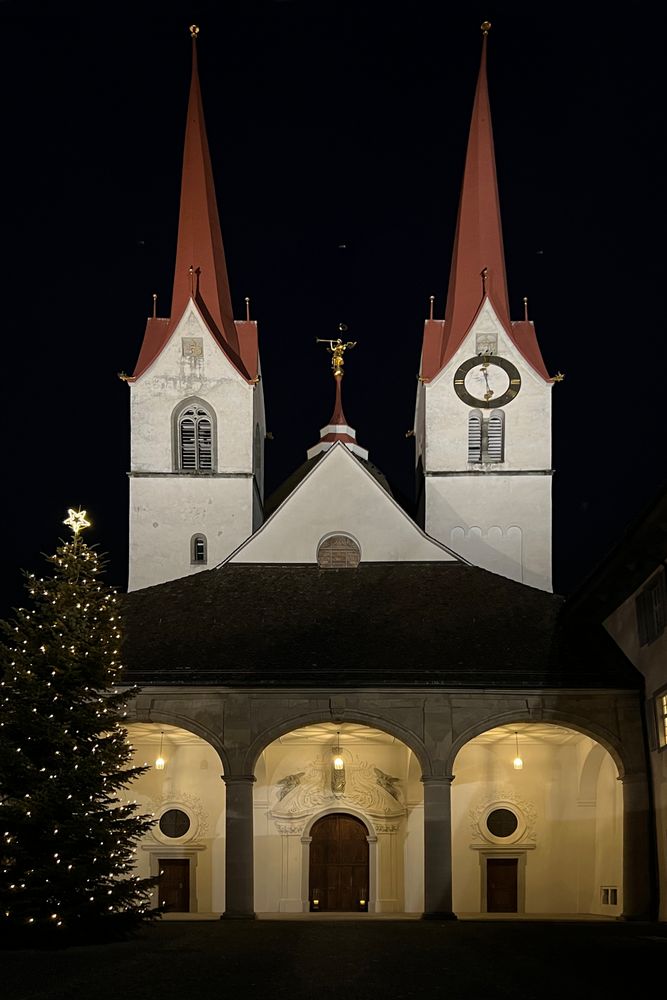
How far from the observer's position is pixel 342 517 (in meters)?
36.8

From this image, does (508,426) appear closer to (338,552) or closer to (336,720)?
(338,552)

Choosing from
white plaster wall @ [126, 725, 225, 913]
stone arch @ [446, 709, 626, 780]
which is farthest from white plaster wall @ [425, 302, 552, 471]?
stone arch @ [446, 709, 626, 780]

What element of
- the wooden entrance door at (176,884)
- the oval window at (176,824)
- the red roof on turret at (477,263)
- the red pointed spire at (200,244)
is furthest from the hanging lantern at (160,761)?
the red roof on turret at (477,263)

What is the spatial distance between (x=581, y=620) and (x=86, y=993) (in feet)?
60.3

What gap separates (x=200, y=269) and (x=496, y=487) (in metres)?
11.9

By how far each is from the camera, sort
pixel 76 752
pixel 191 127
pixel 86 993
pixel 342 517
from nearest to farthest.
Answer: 1. pixel 86 993
2. pixel 76 752
3. pixel 342 517
4. pixel 191 127

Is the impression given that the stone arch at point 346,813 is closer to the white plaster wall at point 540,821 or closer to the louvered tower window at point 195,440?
the white plaster wall at point 540,821

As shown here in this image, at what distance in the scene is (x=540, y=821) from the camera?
3184 cm

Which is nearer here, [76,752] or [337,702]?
[76,752]

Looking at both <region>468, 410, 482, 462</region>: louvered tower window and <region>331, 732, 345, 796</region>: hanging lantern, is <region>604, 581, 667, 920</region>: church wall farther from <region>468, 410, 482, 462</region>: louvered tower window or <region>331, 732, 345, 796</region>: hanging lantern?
<region>468, 410, 482, 462</region>: louvered tower window

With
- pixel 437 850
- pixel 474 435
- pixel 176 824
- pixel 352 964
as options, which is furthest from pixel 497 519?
pixel 352 964

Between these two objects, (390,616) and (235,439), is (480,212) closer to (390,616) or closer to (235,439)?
(235,439)

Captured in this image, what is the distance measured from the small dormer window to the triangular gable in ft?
0.43

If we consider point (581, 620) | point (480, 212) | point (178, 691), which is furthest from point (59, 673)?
point (480, 212)
